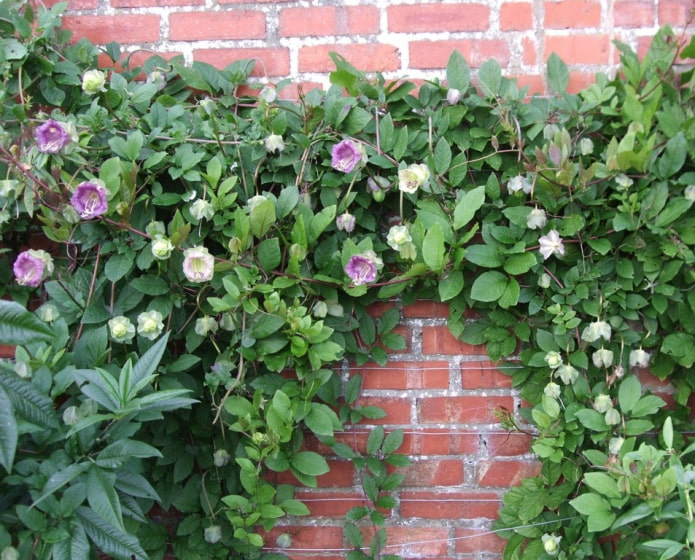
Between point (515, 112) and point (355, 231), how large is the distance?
1.41 feet

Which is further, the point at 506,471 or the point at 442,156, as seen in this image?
the point at 506,471

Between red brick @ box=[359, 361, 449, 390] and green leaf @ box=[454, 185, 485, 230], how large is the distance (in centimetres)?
35

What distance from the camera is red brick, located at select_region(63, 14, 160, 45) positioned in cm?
142

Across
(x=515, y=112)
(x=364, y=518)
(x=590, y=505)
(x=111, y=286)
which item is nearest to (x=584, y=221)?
(x=515, y=112)

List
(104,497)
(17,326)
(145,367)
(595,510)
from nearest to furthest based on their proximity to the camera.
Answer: (17,326), (104,497), (145,367), (595,510)

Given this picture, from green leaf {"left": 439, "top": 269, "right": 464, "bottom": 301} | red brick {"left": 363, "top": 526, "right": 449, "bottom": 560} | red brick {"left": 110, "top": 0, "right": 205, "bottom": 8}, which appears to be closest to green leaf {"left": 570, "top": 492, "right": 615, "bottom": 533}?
red brick {"left": 363, "top": 526, "right": 449, "bottom": 560}

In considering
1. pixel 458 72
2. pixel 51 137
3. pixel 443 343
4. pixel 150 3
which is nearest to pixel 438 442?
pixel 443 343

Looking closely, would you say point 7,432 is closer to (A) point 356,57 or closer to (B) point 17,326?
(B) point 17,326

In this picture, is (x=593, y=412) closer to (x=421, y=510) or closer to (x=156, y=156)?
(x=421, y=510)

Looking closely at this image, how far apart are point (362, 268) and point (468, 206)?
253 mm

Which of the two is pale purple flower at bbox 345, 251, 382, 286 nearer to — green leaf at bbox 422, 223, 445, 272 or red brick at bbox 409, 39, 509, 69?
green leaf at bbox 422, 223, 445, 272

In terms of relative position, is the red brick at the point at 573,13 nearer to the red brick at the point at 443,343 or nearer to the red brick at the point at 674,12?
the red brick at the point at 674,12

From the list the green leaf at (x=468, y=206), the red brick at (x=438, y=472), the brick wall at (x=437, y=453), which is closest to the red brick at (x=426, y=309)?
the brick wall at (x=437, y=453)

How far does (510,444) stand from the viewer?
4.63ft
